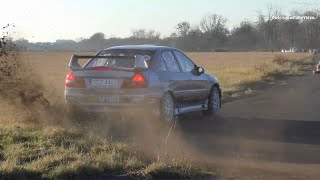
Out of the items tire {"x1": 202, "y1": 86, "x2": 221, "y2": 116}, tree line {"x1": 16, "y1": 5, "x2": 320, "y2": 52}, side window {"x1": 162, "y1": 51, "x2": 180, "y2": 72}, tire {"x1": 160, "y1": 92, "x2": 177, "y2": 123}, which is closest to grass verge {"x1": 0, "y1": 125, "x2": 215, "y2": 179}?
tire {"x1": 160, "y1": 92, "x2": 177, "y2": 123}

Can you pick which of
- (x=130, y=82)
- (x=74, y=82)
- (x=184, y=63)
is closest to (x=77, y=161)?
(x=130, y=82)

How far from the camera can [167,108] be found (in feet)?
34.2

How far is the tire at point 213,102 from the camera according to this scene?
41.0 ft

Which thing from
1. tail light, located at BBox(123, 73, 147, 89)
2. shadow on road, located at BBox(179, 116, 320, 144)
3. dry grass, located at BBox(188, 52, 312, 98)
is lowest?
dry grass, located at BBox(188, 52, 312, 98)

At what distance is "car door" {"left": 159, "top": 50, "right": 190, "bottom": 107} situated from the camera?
413 inches

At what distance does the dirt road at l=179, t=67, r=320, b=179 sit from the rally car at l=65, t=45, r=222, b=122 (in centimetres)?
69

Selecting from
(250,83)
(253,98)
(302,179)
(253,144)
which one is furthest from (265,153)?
(250,83)

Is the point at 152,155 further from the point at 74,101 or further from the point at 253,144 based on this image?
the point at 74,101

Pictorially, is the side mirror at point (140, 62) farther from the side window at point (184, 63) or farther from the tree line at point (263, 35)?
the tree line at point (263, 35)

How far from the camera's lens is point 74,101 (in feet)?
33.1

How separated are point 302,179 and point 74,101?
16.4 feet

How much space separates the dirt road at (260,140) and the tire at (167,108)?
0.30 meters

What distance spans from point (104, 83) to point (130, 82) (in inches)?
18.7

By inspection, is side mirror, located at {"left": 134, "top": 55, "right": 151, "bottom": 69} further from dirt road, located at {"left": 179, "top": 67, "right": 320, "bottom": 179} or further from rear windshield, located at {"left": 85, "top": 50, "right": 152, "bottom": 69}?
dirt road, located at {"left": 179, "top": 67, "right": 320, "bottom": 179}
